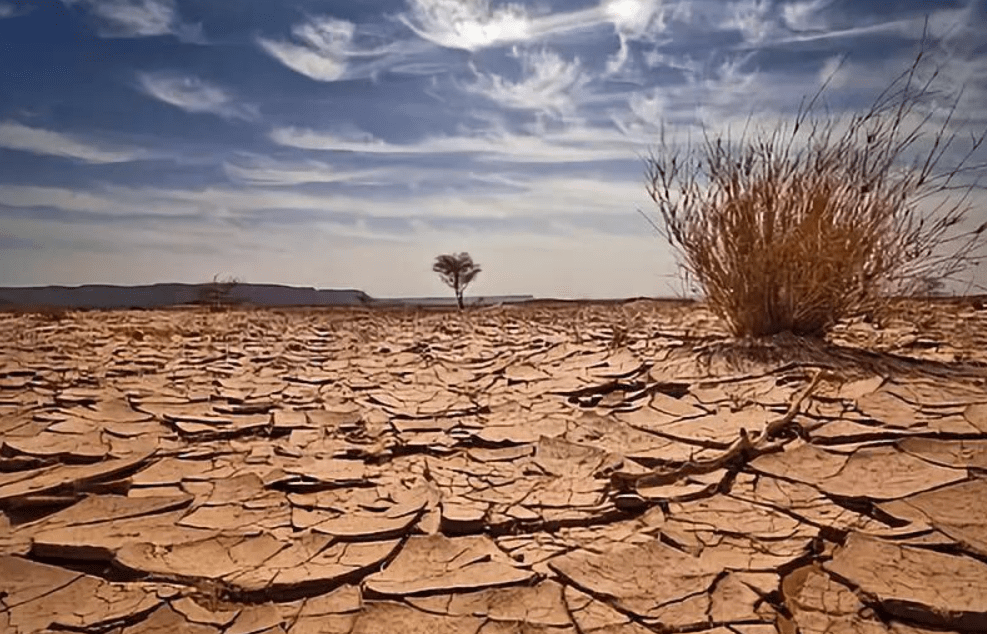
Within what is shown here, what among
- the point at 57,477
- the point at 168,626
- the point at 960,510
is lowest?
the point at 168,626

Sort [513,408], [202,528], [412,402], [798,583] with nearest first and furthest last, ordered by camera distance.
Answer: [798,583] < [202,528] < [513,408] < [412,402]

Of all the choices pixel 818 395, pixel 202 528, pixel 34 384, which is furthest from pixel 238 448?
pixel 818 395

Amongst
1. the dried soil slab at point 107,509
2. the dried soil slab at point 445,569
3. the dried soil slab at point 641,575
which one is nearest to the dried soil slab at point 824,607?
the dried soil slab at point 641,575

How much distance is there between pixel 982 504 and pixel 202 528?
2148 millimetres

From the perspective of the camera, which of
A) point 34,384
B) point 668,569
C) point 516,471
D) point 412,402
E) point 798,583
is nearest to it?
point 798,583

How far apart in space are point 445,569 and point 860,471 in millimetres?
1319

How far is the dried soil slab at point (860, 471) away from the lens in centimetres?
197

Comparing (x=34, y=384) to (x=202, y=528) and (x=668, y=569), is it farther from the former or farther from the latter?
(x=668, y=569)

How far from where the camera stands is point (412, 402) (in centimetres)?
341

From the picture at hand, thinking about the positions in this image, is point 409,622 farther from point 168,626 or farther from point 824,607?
point 824,607

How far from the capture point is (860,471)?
2.11 metres

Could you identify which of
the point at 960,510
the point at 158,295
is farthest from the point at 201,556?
the point at 158,295

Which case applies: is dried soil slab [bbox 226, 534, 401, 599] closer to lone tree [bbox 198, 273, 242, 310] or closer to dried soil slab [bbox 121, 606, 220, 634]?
dried soil slab [bbox 121, 606, 220, 634]

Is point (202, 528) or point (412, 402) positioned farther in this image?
point (412, 402)
